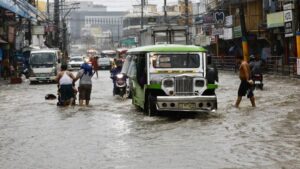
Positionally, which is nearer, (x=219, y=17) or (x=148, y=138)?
(x=148, y=138)

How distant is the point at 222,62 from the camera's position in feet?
182

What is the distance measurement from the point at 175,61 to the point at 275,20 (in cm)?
2454

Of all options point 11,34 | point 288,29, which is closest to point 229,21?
point 288,29

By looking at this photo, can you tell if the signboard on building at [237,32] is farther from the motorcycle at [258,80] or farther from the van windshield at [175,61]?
the van windshield at [175,61]

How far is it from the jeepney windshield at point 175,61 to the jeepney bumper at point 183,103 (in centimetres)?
154

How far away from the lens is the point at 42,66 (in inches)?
1608

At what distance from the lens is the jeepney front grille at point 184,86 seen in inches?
701

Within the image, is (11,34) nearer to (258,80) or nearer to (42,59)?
(42,59)

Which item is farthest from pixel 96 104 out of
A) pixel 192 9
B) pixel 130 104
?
pixel 192 9

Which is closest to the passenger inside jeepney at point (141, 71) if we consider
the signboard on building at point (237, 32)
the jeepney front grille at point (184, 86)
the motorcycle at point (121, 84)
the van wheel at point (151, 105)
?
the van wheel at point (151, 105)

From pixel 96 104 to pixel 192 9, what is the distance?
262 feet

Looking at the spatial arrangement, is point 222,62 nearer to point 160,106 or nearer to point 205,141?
point 160,106

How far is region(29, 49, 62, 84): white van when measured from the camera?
4075cm

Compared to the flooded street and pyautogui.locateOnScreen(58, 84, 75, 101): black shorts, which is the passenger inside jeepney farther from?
pyautogui.locateOnScreen(58, 84, 75, 101): black shorts
